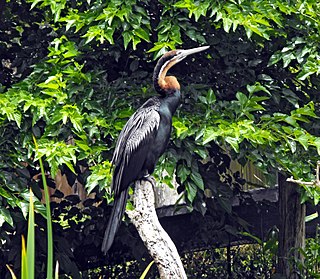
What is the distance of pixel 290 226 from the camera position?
5148 mm

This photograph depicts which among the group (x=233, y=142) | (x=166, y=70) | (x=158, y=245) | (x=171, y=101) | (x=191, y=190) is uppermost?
(x=166, y=70)

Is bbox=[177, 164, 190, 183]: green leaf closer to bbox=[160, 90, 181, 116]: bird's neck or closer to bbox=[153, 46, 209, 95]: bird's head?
bbox=[160, 90, 181, 116]: bird's neck

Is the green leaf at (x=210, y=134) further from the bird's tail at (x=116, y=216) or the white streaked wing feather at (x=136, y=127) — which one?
the bird's tail at (x=116, y=216)

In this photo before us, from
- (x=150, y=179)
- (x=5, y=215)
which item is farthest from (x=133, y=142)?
(x=5, y=215)

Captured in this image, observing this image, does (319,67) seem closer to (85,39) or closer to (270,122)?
(270,122)

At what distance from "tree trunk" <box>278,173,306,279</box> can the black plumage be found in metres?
1.50

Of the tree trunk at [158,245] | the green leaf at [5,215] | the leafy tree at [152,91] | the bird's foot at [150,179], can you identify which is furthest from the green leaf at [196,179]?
the green leaf at [5,215]

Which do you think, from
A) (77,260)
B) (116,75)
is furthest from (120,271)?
(116,75)

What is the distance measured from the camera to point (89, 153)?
12.5 feet

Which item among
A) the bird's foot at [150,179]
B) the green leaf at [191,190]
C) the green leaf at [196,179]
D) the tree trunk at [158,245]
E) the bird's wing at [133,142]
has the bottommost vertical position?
the tree trunk at [158,245]

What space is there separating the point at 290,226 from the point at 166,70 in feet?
5.88

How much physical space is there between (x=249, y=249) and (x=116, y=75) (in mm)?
2068

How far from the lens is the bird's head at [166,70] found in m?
3.75

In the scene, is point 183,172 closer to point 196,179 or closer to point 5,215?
point 196,179
